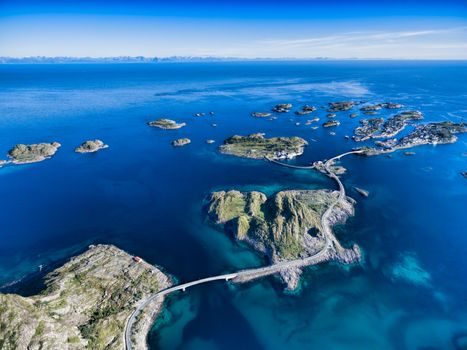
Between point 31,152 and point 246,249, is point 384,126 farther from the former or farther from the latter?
point 31,152

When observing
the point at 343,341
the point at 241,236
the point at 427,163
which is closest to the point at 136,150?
the point at 241,236

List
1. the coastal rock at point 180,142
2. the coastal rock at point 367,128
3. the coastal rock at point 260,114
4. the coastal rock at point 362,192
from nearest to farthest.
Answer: the coastal rock at point 362,192
the coastal rock at point 180,142
the coastal rock at point 367,128
the coastal rock at point 260,114

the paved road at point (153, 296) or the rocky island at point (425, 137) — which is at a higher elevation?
the rocky island at point (425, 137)

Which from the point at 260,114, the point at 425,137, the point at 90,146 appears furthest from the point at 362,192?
the point at 90,146

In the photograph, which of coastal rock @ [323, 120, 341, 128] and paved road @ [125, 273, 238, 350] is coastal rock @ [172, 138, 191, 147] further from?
paved road @ [125, 273, 238, 350]

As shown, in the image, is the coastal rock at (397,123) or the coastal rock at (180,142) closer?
the coastal rock at (180,142)

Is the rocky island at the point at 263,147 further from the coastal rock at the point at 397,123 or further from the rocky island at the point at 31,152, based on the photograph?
the rocky island at the point at 31,152

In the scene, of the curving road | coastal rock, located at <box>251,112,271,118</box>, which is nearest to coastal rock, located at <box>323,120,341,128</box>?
coastal rock, located at <box>251,112,271,118</box>

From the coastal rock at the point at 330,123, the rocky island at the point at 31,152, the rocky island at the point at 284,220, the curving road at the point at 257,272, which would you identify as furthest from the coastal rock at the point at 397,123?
the rocky island at the point at 31,152
